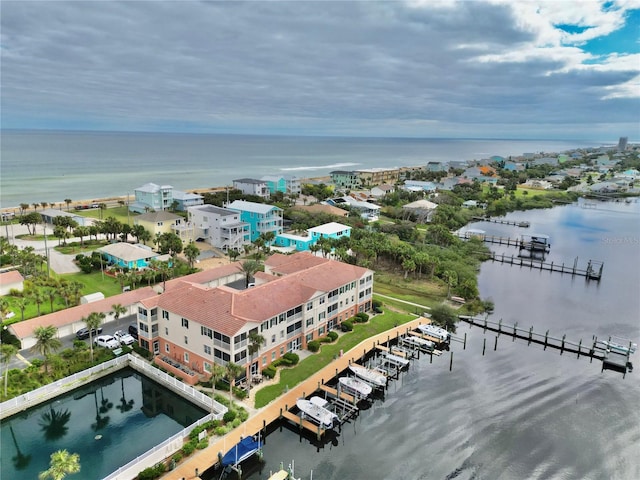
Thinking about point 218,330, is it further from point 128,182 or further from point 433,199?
point 128,182

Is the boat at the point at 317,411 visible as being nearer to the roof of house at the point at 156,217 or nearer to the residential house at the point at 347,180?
the roof of house at the point at 156,217

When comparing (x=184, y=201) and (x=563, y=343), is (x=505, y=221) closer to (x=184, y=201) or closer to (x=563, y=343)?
(x=563, y=343)

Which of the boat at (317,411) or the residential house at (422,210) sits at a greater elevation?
the residential house at (422,210)

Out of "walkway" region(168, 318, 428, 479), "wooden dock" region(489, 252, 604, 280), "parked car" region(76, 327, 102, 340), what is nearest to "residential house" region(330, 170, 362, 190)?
"wooden dock" region(489, 252, 604, 280)

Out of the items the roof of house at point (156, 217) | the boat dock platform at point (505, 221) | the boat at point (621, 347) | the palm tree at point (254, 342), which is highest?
the roof of house at point (156, 217)

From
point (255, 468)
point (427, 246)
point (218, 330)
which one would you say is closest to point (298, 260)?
point (218, 330)

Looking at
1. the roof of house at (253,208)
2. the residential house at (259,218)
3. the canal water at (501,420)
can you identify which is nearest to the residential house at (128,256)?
the residential house at (259,218)

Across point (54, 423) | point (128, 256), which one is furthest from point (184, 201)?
point (54, 423)
